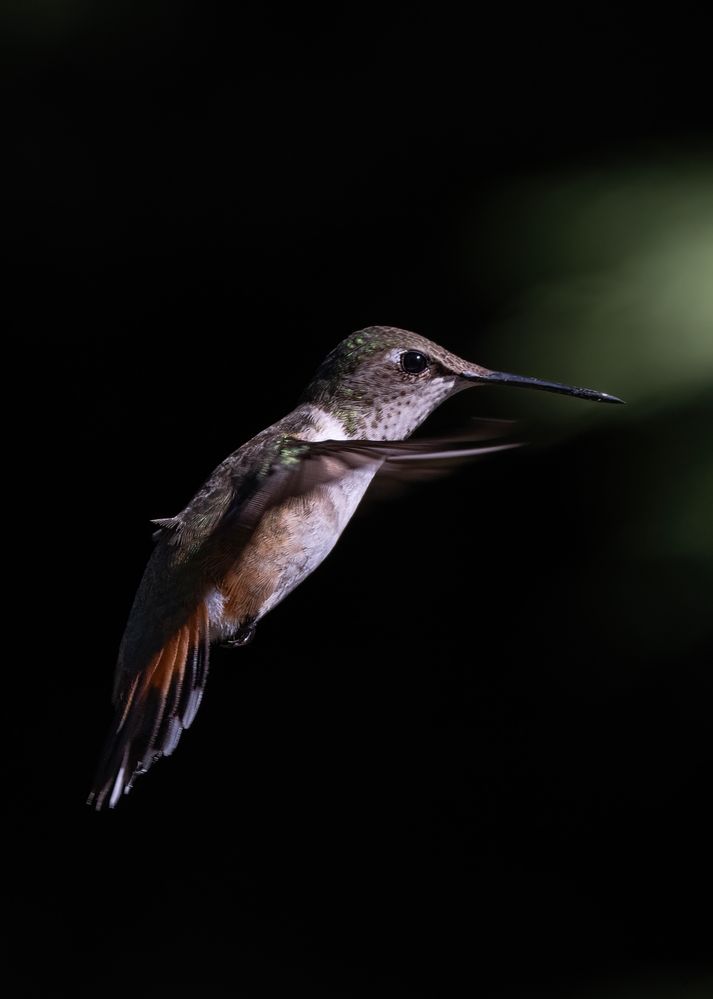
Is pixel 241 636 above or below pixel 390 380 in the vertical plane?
below

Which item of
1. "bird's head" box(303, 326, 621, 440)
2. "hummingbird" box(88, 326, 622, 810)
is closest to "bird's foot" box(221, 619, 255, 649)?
"hummingbird" box(88, 326, 622, 810)

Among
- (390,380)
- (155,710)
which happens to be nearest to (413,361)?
(390,380)

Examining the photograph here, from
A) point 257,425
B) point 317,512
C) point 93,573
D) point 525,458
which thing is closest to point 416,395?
point 317,512

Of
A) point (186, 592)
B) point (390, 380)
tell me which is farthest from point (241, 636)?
point (390, 380)

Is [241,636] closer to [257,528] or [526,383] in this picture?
[257,528]

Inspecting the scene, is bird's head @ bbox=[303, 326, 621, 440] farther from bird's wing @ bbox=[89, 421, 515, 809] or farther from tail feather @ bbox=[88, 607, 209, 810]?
tail feather @ bbox=[88, 607, 209, 810]

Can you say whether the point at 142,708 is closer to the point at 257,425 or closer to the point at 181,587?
the point at 181,587

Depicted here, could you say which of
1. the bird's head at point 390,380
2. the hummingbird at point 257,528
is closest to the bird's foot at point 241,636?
the hummingbird at point 257,528

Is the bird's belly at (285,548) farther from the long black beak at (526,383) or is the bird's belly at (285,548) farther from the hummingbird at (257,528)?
the long black beak at (526,383)
